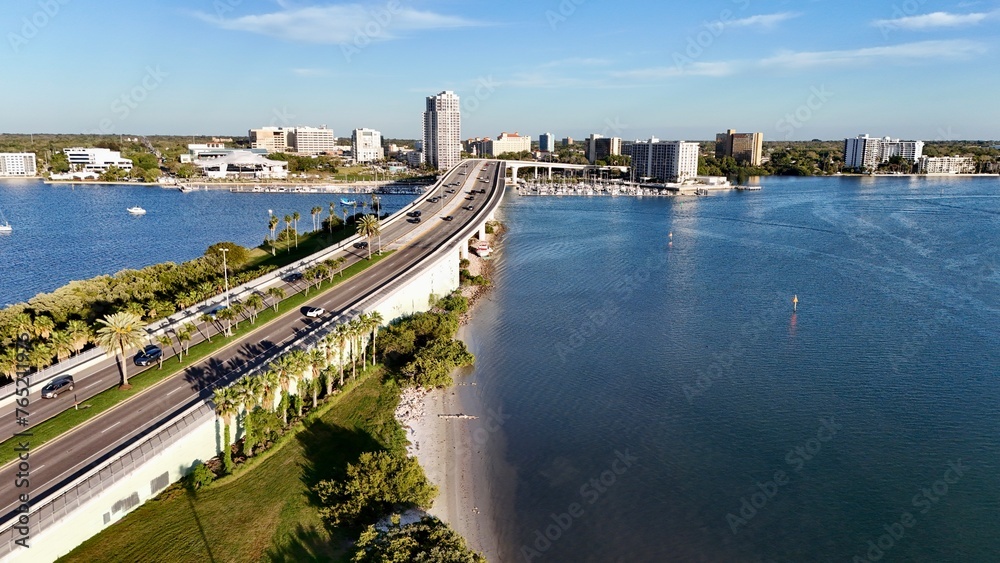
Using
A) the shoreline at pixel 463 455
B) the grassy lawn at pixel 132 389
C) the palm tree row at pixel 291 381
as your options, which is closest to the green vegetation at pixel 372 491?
the shoreline at pixel 463 455

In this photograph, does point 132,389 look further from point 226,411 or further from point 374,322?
point 374,322

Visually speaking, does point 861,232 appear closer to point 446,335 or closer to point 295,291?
point 446,335

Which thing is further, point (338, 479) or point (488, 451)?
point (488, 451)

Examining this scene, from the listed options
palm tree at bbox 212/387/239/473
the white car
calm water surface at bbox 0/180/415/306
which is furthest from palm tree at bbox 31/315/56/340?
calm water surface at bbox 0/180/415/306

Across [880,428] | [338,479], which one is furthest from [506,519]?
[880,428]

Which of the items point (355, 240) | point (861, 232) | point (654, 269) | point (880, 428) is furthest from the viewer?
point (861, 232)

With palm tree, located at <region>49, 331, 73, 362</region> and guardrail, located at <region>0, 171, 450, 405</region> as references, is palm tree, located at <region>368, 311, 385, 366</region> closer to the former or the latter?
guardrail, located at <region>0, 171, 450, 405</region>

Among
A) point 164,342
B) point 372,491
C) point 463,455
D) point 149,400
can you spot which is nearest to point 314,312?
point 164,342
